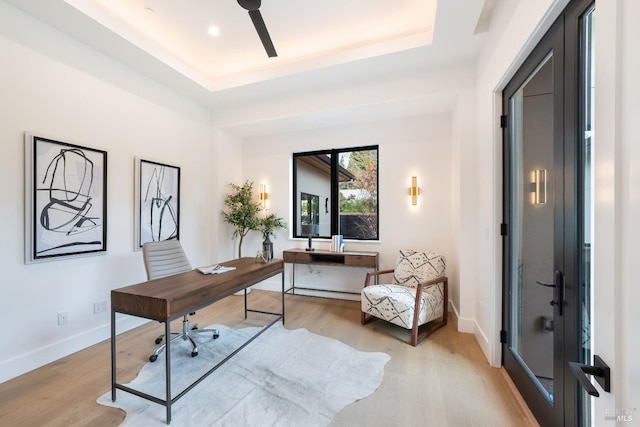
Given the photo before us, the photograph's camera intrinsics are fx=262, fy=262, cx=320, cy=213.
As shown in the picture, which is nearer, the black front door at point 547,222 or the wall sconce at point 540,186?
the black front door at point 547,222

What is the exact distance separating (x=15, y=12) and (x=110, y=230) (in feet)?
6.81

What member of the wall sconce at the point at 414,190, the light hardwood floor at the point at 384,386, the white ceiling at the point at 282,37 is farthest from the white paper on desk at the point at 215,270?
the wall sconce at the point at 414,190

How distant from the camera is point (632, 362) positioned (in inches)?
29.0

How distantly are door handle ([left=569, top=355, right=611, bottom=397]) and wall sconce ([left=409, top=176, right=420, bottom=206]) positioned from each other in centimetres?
318

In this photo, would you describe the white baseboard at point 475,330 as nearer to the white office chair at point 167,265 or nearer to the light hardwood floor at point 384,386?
the light hardwood floor at point 384,386

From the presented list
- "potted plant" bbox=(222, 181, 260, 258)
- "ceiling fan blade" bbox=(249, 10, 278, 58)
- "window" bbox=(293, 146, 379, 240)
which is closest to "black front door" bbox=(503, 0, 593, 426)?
"ceiling fan blade" bbox=(249, 10, 278, 58)

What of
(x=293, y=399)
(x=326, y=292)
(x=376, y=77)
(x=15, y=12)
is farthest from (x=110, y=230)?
(x=376, y=77)

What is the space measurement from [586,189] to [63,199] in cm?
402

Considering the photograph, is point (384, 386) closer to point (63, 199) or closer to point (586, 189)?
point (586, 189)

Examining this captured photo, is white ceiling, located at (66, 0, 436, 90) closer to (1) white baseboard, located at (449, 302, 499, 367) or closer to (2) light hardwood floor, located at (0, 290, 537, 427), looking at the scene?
(1) white baseboard, located at (449, 302, 499, 367)

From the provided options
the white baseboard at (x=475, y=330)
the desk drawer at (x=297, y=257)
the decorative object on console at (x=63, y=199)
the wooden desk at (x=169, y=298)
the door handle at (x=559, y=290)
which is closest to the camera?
the door handle at (x=559, y=290)

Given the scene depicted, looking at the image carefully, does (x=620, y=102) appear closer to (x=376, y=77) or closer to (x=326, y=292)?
(x=376, y=77)

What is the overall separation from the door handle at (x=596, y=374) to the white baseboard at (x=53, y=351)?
3.77 meters

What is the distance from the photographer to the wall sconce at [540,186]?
1687mm
